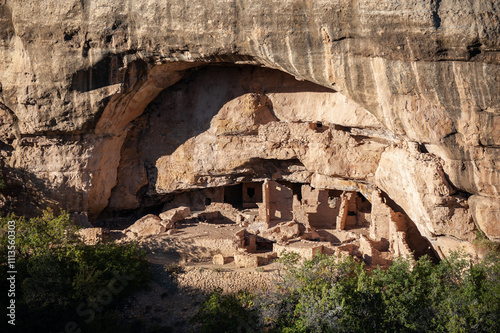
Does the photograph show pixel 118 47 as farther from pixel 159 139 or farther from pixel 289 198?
pixel 289 198

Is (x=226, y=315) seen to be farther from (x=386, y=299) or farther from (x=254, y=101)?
(x=254, y=101)

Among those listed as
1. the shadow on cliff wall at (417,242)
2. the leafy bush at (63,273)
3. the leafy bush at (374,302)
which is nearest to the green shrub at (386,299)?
the leafy bush at (374,302)

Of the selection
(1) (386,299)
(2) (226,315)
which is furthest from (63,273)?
(1) (386,299)

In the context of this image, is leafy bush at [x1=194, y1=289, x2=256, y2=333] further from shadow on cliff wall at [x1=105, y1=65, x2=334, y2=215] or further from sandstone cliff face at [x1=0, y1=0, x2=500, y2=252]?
shadow on cliff wall at [x1=105, y1=65, x2=334, y2=215]

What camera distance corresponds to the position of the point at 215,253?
19625mm

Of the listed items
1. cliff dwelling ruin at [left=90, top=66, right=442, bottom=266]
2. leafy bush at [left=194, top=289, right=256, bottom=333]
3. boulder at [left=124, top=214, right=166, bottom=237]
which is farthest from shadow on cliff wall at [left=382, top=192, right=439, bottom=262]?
boulder at [left=124, top=214, right=166, bottom=237]

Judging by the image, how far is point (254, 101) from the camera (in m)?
21.0

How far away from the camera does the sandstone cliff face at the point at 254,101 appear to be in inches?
610

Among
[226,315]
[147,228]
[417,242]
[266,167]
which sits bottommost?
[226,315]

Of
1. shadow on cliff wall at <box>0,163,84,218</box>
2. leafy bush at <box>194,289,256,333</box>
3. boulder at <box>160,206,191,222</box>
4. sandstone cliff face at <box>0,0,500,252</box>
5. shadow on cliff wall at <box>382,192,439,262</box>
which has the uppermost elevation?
sandstone cliff face at <box>0,0,500,252</box>

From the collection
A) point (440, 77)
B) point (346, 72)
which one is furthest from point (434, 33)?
point (346, 72)

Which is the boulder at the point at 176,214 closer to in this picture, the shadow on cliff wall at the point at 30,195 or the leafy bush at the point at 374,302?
the shadow on cliff wall at the point at 30,195

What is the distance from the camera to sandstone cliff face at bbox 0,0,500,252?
15.5 metres

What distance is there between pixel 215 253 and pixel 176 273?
2030 mm
